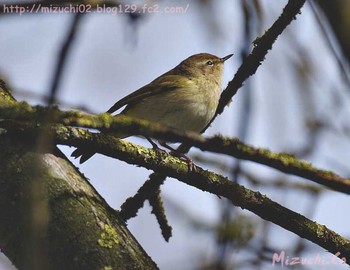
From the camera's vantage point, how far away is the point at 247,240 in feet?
10.3

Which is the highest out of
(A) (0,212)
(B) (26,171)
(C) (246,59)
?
(C) (246,59)

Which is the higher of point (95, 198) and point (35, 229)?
point (95, 198)

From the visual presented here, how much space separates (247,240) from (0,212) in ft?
4.31

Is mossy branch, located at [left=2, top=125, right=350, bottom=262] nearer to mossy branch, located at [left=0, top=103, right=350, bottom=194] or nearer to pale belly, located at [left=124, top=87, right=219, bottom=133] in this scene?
mossy branch, located at [left=0, top=103, right=350, bottom=194]

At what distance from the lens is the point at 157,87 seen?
5816mm

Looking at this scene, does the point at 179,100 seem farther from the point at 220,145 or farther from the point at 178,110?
the point at 220,145

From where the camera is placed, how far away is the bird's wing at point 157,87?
5656 mm

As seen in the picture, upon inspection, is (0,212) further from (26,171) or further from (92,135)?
(92,135)

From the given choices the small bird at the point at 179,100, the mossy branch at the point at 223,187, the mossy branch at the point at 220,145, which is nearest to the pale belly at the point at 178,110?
the small bird at the point at 179,100

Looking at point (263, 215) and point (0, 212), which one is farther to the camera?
point (263, 215)

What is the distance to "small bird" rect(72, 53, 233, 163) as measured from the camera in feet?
17.5

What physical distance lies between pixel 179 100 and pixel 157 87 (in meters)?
0.37

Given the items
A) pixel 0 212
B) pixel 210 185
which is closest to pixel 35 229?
pixel 0 212

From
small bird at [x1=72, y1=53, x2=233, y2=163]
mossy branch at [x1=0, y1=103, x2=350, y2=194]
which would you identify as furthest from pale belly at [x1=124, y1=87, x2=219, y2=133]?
mossy branch at [x1=0, y1=103, x2=350, y2=194]
